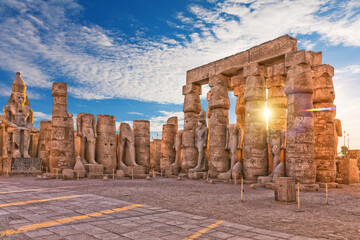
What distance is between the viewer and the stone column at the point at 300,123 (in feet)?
41.3

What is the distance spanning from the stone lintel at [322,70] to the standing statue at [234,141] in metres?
4.95

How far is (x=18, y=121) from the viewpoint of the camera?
58.3ft

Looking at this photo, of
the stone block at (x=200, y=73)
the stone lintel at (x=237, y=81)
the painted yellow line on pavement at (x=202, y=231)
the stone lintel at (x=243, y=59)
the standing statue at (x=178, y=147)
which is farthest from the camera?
the standing statue at (x=178, y=147)

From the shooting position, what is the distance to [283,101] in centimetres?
1764

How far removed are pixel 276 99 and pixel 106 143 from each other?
1077 centimetres

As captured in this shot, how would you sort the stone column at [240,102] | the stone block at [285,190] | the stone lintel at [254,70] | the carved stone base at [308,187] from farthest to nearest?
the stone column at [240,102], the stone lintel at [254,70], the carved stone base at [308,187], the stone block at [285,190]

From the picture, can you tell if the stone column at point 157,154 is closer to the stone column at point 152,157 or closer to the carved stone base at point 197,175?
the stone column at point 152,157

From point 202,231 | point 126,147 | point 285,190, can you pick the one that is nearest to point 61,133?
point 126,147

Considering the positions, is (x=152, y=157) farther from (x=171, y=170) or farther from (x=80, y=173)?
(x=80, y=173)

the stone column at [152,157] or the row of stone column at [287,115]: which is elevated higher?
the row of stone column at [287,115]

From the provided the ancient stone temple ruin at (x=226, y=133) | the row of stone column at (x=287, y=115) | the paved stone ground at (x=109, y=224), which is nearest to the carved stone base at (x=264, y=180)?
the ancient stone temple ruin at (x=226, y=133)

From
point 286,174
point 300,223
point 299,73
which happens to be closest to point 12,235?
point 300,223

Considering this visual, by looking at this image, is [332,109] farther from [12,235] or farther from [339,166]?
[12,235]

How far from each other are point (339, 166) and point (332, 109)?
3280 mm
